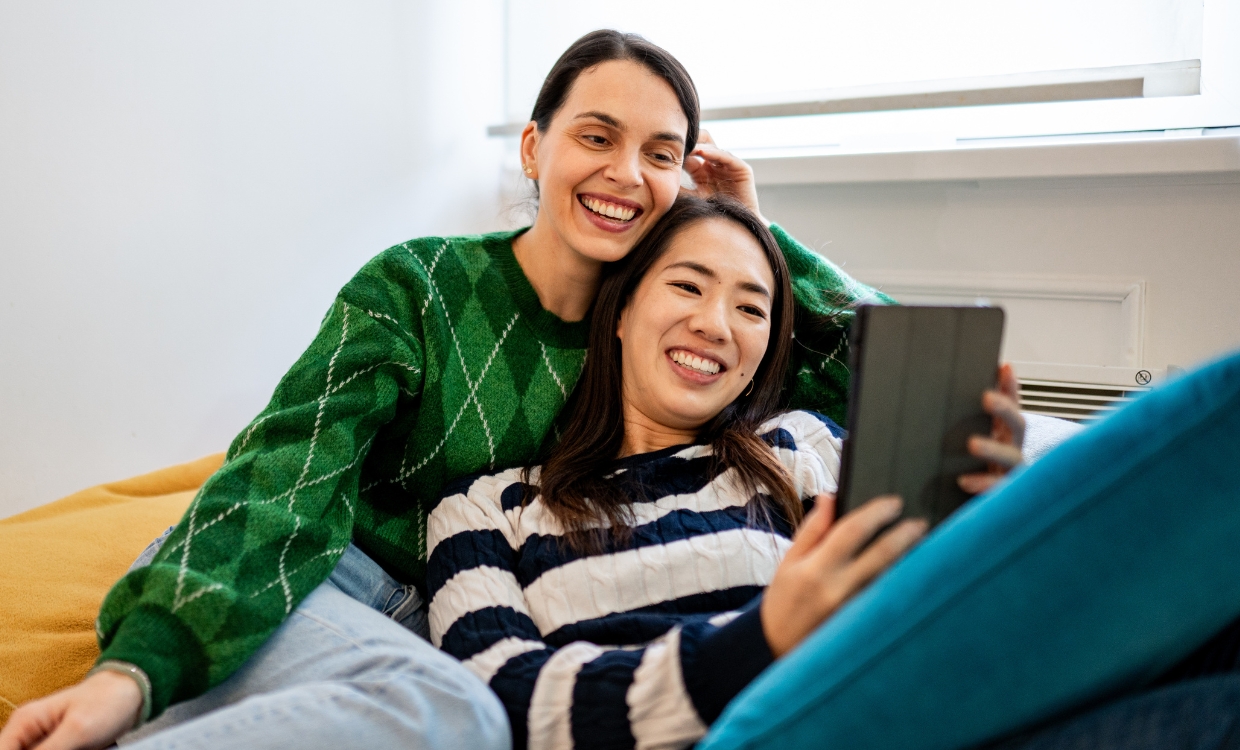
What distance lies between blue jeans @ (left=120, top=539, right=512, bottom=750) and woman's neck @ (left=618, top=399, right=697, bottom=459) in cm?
39

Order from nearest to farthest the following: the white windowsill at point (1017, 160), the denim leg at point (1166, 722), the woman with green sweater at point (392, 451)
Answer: the denim leg at point (1166, 722)
the woman with green sweater at point (392, 451)
the white windowsill at point (1017, 160)

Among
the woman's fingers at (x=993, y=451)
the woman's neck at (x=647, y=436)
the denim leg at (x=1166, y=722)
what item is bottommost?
the woman's neck at (x=647, y=436)

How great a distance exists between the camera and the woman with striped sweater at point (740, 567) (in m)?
0.59

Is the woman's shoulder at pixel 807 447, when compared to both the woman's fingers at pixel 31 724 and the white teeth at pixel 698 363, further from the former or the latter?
the woman's fingers at pixel 31 724

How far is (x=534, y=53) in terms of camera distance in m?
2.47

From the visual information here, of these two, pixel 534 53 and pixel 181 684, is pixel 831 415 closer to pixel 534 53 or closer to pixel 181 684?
pixel 181 684

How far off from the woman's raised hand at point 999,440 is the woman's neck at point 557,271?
688 millimetres

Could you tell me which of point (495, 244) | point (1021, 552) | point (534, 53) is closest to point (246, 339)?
point (495, 244)

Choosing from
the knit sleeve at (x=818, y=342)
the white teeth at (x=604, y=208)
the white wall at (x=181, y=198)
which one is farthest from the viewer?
the white wall at (x=181, y=198)

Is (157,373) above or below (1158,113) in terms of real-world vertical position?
below

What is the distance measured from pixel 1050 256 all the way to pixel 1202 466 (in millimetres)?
1386

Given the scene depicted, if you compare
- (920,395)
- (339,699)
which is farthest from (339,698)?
(920,395)

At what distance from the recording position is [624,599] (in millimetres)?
1021

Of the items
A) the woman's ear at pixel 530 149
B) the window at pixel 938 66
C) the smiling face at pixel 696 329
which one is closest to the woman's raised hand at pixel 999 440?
the smiling face at pixel 696 329
